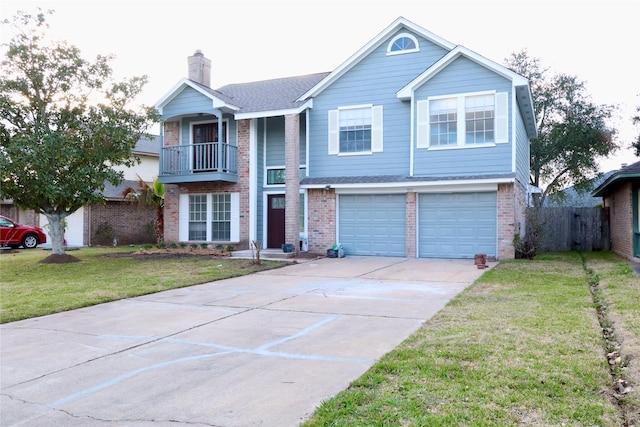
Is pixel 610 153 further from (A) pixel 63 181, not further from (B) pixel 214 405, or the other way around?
(B) pixel 214 405

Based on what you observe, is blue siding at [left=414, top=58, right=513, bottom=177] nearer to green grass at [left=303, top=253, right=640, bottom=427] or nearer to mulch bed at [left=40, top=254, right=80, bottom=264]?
green grass at [left=303, top=253, right=640, bottom=427]

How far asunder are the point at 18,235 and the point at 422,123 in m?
18.5

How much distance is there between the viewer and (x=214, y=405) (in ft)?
13.4

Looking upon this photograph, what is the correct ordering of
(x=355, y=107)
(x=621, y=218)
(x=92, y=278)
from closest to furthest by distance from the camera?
(x=92, y=278), (x=621, y=218), (x=355, y=107)

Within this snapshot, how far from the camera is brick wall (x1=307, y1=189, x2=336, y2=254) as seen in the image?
17422 millimetres

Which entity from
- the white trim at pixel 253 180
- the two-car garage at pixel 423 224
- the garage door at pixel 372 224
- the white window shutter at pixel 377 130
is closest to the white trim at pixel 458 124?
the white window shutter at pixel 377 130

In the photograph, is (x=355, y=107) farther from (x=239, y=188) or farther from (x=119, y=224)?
(x=119, y=224)

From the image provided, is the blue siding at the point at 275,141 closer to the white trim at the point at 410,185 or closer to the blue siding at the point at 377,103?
the blue siding at the point at 377,103

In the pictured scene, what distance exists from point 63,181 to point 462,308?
1221 cm

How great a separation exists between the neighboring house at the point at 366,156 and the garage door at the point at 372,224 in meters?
0.04

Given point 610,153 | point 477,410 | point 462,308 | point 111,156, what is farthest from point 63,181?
point 610,153

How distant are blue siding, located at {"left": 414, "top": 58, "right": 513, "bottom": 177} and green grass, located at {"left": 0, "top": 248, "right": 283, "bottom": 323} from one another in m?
5.97

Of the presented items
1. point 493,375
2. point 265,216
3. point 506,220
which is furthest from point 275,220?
point 493,375

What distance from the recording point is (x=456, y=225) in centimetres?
1588
